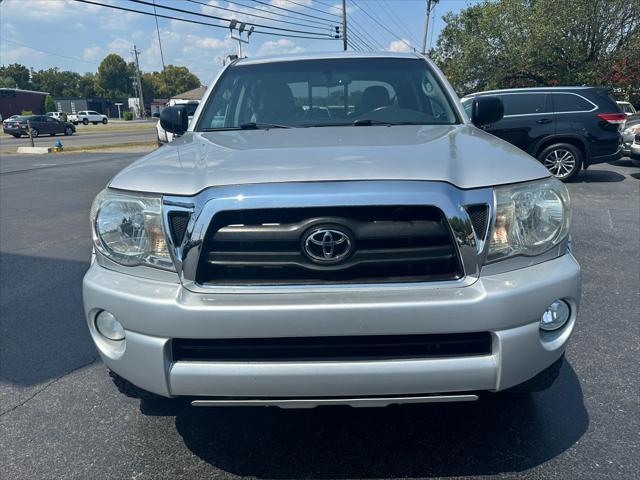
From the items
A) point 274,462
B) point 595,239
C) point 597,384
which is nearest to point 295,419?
point 274,462

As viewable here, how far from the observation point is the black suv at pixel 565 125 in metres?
10.4

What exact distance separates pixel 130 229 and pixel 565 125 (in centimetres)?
1028

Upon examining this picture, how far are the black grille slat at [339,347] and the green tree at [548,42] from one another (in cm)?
2450

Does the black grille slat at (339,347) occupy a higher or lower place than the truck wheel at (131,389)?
higher

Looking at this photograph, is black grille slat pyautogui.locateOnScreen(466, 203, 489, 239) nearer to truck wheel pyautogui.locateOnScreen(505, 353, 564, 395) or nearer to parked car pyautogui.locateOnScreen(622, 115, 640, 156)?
truck wheel pyautogui.locateOnScreen(505, 353, 564, 395)

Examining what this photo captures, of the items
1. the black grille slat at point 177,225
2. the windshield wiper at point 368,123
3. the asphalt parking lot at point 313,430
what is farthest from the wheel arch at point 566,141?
the black grille slat at point 177,225

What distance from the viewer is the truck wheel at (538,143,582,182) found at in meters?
10.6

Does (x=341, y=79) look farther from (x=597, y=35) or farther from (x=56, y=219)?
(x=597, y=35)

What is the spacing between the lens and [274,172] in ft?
6.78

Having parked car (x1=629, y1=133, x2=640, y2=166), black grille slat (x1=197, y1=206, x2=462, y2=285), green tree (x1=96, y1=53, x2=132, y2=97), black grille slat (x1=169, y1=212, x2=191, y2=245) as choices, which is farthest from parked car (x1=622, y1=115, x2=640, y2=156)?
→ green tree (x1=96, y1=53, x2=132, y2=97)

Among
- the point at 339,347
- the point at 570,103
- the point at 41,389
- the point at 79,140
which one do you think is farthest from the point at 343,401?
the point at 79,140

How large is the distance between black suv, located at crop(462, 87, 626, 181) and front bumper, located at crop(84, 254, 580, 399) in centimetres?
909

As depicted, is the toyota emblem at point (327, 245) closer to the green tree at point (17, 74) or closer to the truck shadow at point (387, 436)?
the truck shadow at point (387, 436)

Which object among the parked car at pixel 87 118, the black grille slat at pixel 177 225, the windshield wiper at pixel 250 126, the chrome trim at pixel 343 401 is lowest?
the parked car at pixel 87 118
